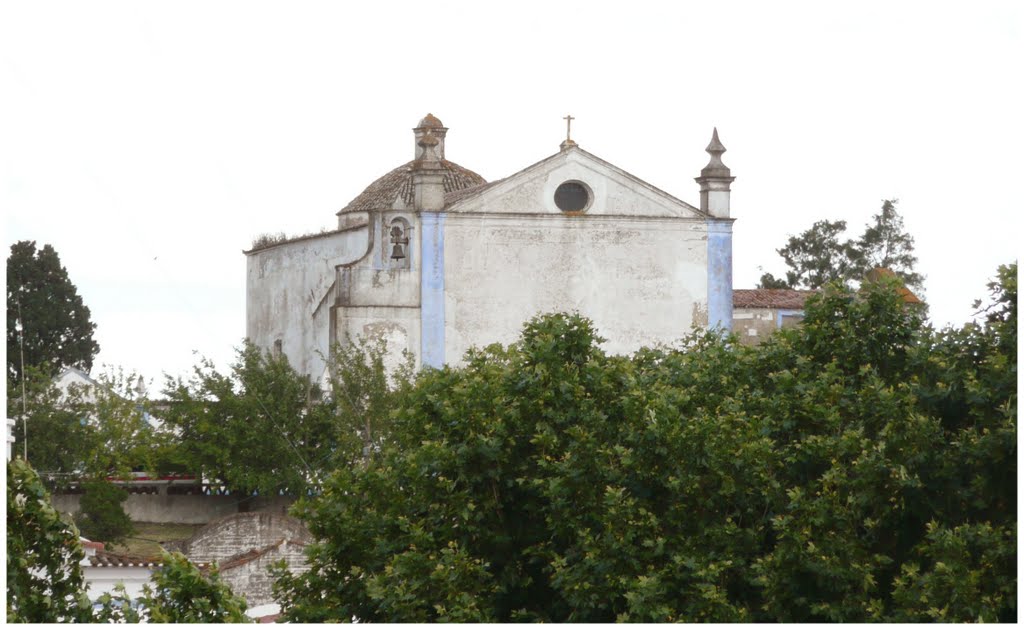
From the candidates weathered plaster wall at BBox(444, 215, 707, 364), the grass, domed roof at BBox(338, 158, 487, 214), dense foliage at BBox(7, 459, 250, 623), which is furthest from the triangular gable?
dense foliage at BBox(7, 459, 250, 623)

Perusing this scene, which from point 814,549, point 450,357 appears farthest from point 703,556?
point 450,357

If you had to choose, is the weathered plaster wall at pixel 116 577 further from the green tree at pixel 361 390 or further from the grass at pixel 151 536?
the green tree at pixel 361 390

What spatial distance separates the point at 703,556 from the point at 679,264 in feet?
89.2

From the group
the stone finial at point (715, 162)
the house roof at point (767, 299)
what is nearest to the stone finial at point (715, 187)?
the stone finial at point (715, 162)

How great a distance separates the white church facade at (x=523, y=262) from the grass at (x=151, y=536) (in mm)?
4891

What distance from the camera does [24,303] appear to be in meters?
51.6

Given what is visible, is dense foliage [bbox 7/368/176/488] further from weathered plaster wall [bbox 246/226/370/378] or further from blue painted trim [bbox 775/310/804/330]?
blue painted trim [bbox 775/310/804/330]

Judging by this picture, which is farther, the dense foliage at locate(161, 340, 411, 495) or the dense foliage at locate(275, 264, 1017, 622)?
the dense foliage at locate(161, 340, 411, 495)

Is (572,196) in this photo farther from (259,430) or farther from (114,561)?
(114,561)

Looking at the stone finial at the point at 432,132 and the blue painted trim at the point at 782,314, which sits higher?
the stone finial at the point at 432,132

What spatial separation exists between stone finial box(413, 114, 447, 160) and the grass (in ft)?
32.6

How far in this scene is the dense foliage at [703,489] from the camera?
13.9 m

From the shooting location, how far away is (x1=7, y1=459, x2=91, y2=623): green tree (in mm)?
11914

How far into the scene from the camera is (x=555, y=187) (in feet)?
133
